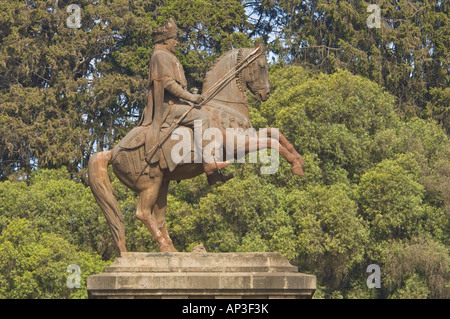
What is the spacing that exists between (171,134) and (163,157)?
384 millimetres

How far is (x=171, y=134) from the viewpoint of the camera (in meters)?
21.7

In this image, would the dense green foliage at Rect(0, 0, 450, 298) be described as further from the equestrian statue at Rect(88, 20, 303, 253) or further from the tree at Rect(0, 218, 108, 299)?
the equestrian statue at Rect(88, 20, 303, 253)

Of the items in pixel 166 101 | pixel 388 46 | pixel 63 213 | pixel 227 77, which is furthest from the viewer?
pixel 388 46

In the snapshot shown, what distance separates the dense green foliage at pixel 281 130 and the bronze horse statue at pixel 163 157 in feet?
59.2

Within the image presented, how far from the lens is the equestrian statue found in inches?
854

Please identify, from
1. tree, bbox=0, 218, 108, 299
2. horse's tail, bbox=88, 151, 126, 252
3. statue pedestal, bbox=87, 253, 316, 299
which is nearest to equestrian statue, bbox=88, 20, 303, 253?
horse's tail, bbox=88, 151, 126, 252

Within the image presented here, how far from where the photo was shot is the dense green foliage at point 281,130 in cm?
4159

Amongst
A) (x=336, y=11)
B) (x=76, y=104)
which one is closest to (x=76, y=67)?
(x=76, y=104)

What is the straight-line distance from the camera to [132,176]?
21953 mm

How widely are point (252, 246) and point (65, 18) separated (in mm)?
16445

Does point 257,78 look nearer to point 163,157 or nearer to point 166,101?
point 166,101

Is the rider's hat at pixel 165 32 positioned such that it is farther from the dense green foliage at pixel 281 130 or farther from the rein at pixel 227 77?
the dense green foliage at pixel 281 130

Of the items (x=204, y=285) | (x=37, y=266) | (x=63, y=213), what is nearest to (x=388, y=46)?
(x=63, y=213)

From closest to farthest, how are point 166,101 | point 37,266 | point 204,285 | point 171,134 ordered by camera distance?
point 204,285
point 171,134
point 166,101
point 37,266
